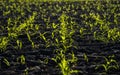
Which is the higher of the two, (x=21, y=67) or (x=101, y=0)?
(x=101, y=0)

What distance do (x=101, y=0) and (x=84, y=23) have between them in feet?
19.7

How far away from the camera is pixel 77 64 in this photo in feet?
17.6

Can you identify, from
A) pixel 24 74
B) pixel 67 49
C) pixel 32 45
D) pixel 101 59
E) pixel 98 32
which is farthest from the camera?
pixel 98 32

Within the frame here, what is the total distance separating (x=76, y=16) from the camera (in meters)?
10.9

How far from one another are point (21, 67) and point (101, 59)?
147 cm

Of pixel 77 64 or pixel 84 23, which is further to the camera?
pixel 84 23

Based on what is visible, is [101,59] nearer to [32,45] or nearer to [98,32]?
[32,45]

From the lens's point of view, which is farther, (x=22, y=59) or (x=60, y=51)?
(x=60, y=51)

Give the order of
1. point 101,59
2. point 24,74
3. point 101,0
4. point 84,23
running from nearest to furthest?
point 24,74, point 101,59, point 84,23, point 101,0

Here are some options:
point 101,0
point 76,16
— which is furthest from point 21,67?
point 101,0

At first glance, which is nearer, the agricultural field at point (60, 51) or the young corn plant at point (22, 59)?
the agricultural field at point (60, 51)

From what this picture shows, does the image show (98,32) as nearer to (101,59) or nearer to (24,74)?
(101,59)

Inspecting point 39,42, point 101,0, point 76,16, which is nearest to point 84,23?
point 76,16

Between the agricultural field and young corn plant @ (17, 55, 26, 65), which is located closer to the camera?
the agricultural field
